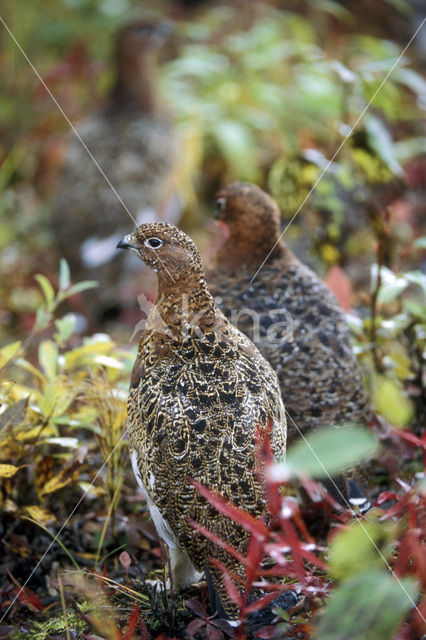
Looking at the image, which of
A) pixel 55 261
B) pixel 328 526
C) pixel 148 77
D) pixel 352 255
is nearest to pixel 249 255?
pixel 328 526

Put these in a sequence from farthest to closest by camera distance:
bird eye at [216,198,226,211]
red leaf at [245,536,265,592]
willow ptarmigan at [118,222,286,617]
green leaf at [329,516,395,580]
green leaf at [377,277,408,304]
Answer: green leaf at [377,277,408,304] < bird eye at [216,198,226,211] < willow ptarmigan at [118,222,286,617] < red leaf at [245,536,265,592] < green leaf at [329,516,395,580]

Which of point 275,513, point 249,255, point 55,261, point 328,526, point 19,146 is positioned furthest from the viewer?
point 19,146

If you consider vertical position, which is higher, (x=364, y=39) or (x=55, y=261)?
(x=364, y=39)

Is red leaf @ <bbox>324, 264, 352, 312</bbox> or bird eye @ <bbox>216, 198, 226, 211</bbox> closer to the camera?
bird eye @ <bbox>216, 198, 226, 211</bbox>

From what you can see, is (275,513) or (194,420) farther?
(194,420)

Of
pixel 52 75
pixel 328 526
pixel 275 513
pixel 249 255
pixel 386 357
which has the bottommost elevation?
pixel 52 75

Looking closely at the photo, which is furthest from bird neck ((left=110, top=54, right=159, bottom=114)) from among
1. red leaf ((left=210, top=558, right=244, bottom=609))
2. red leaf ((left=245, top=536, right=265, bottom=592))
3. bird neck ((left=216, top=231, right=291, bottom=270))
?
red leaf ((left=245, top=536, right=265, bottom=592))

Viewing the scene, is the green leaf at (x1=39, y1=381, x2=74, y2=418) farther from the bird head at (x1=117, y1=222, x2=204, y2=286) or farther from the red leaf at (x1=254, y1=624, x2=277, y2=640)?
the red leaf at (x1=254, y1=624, x2=277, y2=640)

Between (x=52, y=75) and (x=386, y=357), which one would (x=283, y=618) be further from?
(x=52, y=75)
